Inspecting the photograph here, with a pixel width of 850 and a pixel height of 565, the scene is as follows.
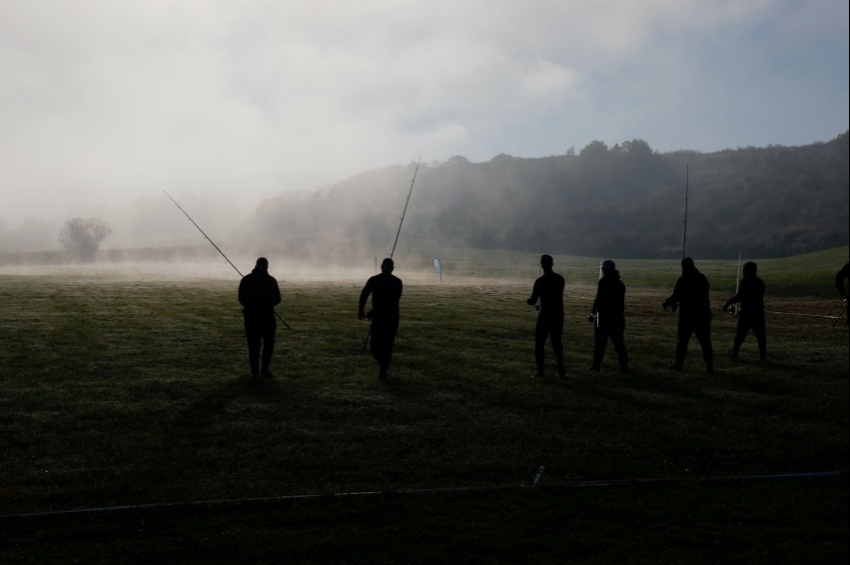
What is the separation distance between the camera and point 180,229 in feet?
421

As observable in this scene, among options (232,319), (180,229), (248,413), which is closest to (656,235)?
(180,229)

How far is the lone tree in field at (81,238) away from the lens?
87.6 m

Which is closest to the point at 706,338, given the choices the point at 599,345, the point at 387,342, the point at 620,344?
the point at 620,344

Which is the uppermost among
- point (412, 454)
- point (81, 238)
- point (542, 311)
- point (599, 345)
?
point (81, 238)

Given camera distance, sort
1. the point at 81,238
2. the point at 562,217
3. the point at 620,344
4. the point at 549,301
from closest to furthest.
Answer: the point at 549,301 → the point at 620,344 → the point at 81,238 → the point at 562,217

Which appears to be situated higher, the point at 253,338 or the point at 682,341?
the point at 253,338

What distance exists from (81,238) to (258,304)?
82.6m

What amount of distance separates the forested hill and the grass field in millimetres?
88014

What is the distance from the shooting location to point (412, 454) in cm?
1095

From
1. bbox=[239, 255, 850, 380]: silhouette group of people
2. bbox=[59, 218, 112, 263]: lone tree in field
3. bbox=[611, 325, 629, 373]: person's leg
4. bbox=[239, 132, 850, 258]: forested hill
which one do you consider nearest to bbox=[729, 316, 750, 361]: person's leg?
bbox=[239, 255, 850, 380]: silhouette group of people

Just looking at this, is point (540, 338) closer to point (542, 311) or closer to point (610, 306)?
point (542, 311)

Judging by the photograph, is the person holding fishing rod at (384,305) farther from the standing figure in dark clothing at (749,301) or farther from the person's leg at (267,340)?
the standing figure in dark clothing at (749,301)

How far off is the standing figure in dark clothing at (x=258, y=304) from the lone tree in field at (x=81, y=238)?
263 ft

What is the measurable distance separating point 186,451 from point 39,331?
43.3 feet
